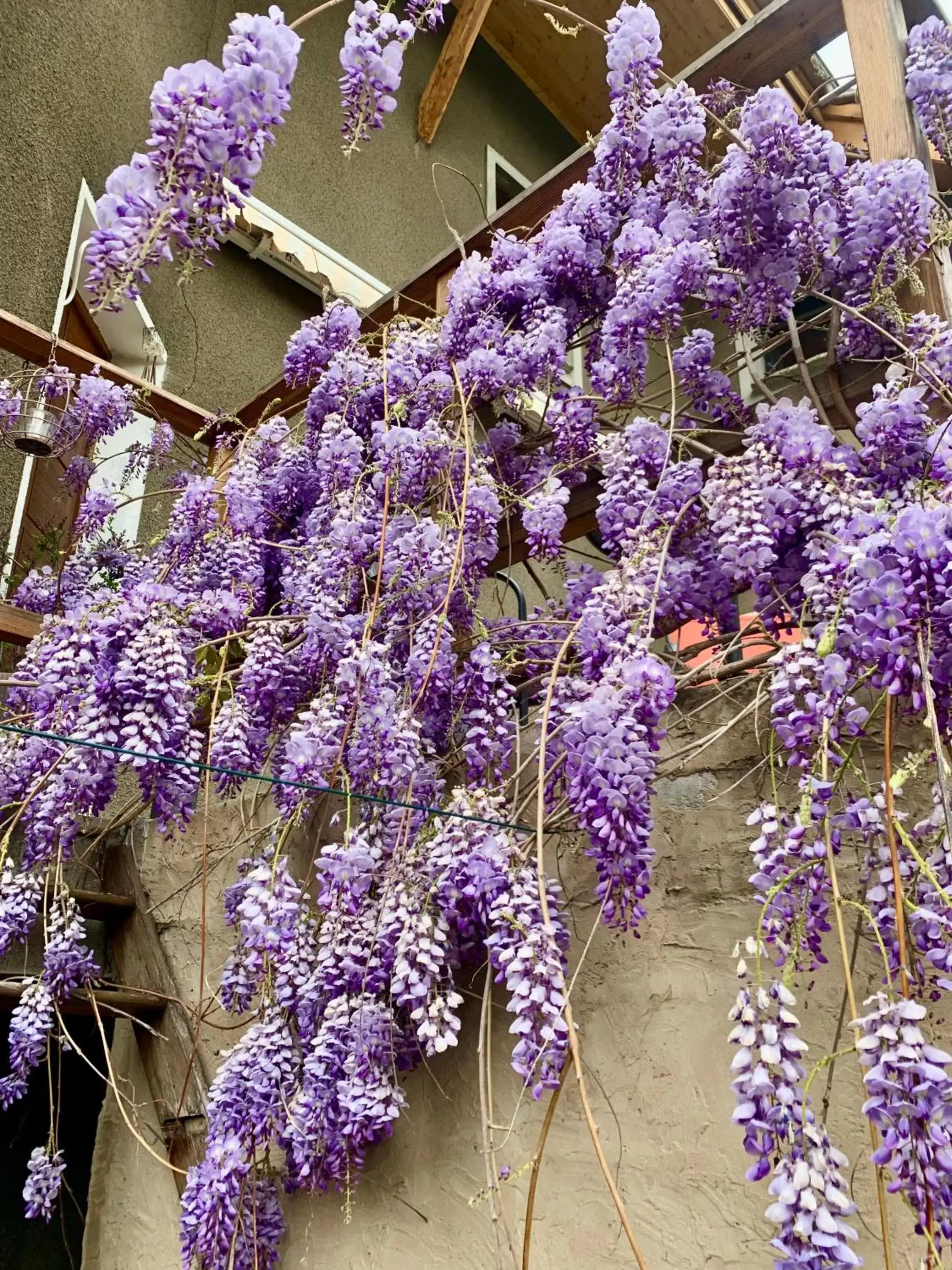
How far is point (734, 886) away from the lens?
58.1 inches

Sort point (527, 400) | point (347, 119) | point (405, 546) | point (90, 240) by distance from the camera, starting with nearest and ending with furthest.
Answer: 1. point (90, 240)
2. point (347, 119)
3. point (405, 546)
4. point (527, 400)

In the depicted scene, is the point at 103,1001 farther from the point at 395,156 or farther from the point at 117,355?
the point at 395,156

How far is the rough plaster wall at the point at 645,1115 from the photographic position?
1297 mm

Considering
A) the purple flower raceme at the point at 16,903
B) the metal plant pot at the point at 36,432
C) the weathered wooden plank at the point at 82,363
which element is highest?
the weathered wooden plank at the point at 82,363

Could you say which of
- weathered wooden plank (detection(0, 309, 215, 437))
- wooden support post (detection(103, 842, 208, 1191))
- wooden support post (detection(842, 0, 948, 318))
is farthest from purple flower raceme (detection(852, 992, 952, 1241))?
weathered wooden plank (detection(0, 309, 215, 437))

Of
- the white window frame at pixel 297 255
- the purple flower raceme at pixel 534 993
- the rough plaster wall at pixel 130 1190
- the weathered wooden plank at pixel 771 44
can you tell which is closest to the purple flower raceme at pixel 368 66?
the weathered wooden plank at pixel 771 44

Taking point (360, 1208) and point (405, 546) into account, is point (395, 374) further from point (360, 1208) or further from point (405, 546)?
point (360, 1208)

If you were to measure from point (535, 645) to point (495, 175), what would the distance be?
→ 5.25 meters

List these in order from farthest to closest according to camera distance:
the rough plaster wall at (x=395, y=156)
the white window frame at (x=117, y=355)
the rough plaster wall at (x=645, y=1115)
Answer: the rough plaster wall at (x=395, y=156) < the white window frame at (x=117, y=355) < the rough plaster wall at (x=645, y=1115)

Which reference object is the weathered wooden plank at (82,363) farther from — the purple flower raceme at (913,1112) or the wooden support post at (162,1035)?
the purple flower raceme at (913,1112)

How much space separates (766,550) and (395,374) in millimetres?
1144

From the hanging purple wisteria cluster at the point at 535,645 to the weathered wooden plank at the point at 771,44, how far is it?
75 millimetres

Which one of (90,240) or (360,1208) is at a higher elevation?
(90,240)

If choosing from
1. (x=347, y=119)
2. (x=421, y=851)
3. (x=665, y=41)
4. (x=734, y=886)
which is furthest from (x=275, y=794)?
(x=665, y=41)
